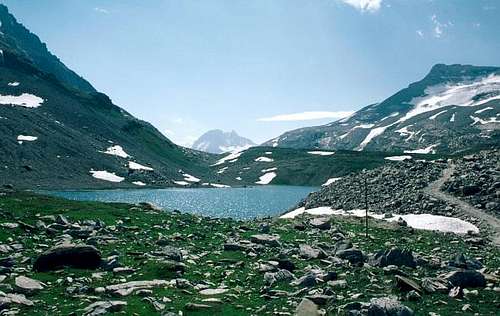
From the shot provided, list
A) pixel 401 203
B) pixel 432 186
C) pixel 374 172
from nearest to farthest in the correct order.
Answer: pixel 401 203 → pixel 432 186 → pixel 374 172

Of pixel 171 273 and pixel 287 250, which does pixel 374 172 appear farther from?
pixel 171 273

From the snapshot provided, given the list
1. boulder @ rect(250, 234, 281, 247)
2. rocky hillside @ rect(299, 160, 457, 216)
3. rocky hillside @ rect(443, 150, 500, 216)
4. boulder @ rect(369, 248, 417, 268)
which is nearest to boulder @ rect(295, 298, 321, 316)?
boulder @ rect(369, 248, 417, 268)

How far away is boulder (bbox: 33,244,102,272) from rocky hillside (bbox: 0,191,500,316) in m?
0.06

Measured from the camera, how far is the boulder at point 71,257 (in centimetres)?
2767

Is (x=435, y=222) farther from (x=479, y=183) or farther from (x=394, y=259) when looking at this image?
(x=394, y=259)

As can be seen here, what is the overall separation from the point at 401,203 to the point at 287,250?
1460 inches

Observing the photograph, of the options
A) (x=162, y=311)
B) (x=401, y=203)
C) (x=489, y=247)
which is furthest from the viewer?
(x=401, y=203)

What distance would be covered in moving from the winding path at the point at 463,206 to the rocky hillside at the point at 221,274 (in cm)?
751

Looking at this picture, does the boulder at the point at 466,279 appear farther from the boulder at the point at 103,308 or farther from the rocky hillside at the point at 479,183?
the rocky hillside at the point at 479,183

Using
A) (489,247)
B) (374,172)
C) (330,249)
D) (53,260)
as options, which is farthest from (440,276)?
(374,172)

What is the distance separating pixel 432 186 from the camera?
73.9 metres

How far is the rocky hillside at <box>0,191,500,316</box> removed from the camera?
70.2 feet

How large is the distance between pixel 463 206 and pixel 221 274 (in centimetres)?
4617

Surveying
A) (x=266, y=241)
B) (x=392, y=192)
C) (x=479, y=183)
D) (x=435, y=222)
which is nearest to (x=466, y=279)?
(x=266, y=241)
